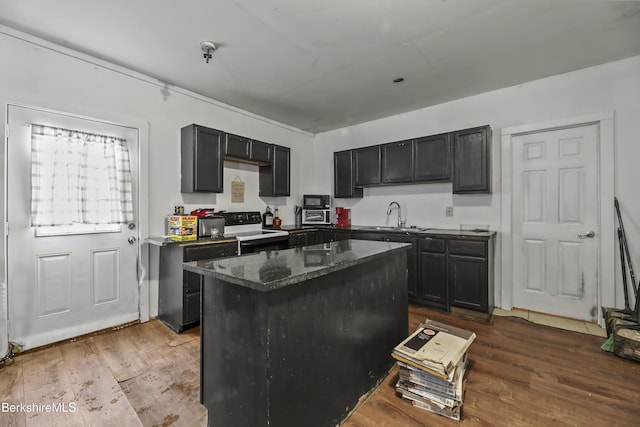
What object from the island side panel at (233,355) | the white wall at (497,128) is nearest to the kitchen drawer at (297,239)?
the white wall at (497,128)

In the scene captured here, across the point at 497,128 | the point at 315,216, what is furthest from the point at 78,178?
the point at 497,128

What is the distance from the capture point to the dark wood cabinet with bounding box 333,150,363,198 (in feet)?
15.6

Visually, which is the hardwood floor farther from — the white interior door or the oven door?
the oven door

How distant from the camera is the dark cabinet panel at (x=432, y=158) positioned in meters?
3.77

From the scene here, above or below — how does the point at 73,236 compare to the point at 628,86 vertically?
below

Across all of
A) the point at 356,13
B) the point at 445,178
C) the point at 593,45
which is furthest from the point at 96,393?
the point at 593,45

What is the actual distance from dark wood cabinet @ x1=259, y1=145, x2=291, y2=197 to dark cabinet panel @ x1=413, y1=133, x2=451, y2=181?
2.02m

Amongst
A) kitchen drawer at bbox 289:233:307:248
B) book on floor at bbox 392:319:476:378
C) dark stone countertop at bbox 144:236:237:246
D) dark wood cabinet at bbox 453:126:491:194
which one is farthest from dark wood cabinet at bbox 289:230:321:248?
book on floor at bbox 392:319:476:378

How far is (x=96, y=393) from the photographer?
6.46 ft

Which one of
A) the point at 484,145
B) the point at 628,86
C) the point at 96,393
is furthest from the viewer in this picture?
the point at 484,145

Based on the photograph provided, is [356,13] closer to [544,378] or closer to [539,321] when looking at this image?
[544,378]

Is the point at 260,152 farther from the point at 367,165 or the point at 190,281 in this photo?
the point at 190,281

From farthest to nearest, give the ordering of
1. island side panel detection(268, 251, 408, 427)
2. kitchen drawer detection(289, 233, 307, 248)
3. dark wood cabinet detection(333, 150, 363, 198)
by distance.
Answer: dark wood cabinet detection(333, 150, 363, 198), kitchen drawer detection(289, 233, 307, 248), island side panel detection(268, 251, 408, 427)

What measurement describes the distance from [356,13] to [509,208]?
288 centimetres
